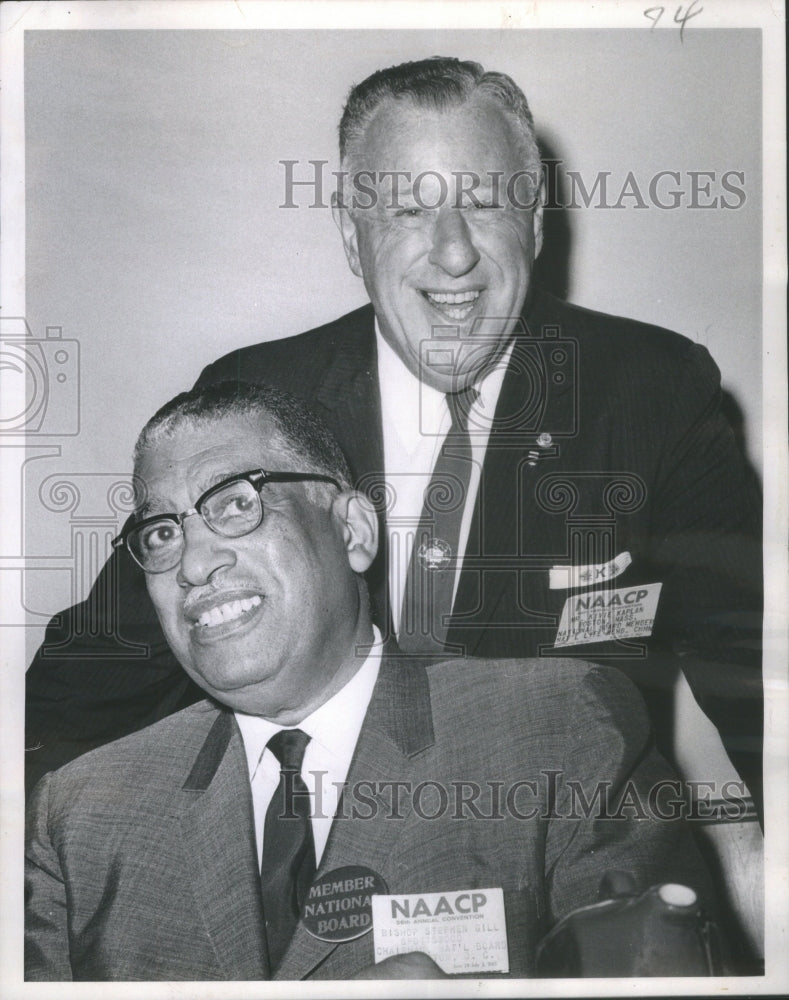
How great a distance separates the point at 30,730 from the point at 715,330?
1133 mm

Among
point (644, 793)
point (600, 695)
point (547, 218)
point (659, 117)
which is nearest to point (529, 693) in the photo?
point (600, 695)

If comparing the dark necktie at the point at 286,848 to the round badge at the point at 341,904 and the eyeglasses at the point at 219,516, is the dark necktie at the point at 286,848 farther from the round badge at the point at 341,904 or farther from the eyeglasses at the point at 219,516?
the eyeglasses at the point at 219,516

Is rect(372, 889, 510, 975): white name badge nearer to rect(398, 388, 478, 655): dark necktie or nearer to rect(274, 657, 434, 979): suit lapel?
rect(274, 657, 434, 979): suit lapel

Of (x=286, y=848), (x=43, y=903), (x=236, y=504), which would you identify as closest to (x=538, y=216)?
(x=236, y=504)

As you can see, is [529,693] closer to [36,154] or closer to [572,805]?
[572,805]

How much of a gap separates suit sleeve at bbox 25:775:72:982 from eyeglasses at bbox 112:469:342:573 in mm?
365

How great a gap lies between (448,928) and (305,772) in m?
0.28

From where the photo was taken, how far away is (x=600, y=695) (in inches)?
54.1

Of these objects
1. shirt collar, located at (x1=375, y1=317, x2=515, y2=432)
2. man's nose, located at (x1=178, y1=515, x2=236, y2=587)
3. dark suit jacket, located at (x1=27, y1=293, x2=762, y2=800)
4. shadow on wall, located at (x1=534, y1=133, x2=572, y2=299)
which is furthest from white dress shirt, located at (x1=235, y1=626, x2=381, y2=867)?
shadow on wall, located at (x1=534, y1=133, x2=572, y2=299)

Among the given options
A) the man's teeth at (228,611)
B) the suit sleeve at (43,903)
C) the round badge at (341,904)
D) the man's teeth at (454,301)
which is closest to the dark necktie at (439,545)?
the man's teeth at (454,301)

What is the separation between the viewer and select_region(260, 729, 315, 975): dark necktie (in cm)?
135

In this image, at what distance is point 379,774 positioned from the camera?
1.37 metres

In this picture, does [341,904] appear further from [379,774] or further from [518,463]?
[518,463]

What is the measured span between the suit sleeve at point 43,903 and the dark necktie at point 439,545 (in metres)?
0.57
